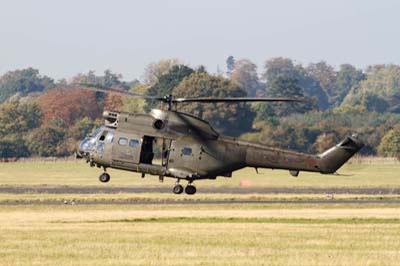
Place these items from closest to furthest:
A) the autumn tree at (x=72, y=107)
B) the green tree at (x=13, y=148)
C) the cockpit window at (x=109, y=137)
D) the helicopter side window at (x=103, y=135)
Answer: the cockpit window at (x=109, y=137), the helicopter side window at (x=103, y=135), the green tree at (x=13, y=148), the autumn tree at (x=72, y=107)

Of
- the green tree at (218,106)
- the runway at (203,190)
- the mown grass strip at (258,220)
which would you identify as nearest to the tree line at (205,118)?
the green tree at (218,106)

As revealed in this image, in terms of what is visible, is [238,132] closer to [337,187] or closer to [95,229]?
[337,187]

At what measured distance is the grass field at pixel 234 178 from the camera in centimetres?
10454

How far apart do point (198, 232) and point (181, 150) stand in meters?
4.94

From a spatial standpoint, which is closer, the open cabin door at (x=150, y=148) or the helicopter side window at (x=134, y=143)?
the helicopter side window at (x=134, y=143)

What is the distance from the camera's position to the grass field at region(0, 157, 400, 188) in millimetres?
104537

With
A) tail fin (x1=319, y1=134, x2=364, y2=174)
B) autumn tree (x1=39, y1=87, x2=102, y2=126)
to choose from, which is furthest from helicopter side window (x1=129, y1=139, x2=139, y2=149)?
autumn tree (x1=39, y1=87, x2=102, y2=126)

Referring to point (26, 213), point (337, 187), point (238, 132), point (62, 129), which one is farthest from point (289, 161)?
point (62, 129)

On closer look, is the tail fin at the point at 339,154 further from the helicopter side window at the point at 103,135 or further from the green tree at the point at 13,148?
the green tree at the point at 13,148

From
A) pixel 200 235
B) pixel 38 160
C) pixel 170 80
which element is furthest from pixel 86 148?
pixel 170 80

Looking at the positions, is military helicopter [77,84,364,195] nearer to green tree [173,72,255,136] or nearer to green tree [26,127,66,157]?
green tree [173,72,255,136]

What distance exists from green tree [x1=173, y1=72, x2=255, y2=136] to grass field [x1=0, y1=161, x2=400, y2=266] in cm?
5490

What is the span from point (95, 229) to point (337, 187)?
4665 cm

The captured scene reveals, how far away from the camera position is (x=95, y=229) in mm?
56312
